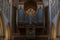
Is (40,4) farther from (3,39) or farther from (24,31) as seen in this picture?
(3,39)

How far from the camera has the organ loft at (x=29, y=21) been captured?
63.1ft

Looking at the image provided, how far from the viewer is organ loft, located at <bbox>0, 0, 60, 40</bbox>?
19.2 meters

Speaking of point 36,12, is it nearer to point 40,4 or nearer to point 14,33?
point 40,4

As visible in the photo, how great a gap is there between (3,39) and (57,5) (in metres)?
5.51

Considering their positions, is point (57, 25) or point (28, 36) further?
point (28, 36)

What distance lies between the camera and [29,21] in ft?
63.9

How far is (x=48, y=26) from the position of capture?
1931 cm

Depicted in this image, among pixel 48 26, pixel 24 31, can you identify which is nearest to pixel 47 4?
pixel 48 26

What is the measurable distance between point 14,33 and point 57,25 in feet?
14.6

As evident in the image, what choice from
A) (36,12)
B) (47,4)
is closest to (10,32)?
(36,12)

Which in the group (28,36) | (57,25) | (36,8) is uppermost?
(36,8)

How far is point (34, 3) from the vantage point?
19688 millimetres

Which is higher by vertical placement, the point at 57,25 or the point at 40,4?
the point at 40,4

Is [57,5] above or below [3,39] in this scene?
above
